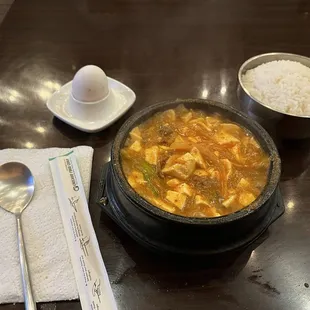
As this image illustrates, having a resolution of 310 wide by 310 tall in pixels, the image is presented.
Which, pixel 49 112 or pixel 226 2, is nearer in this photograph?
pixel 49 112

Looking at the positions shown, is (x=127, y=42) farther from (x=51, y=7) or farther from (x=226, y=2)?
(x=226, y=2)

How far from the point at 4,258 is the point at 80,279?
242mm

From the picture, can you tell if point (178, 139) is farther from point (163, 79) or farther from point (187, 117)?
point (163, 79)

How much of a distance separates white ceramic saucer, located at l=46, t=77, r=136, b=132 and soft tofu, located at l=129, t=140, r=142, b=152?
0.34 m

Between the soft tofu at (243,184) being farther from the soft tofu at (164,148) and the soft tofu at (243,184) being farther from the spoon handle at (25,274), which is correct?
the spoon handle at (25,274)

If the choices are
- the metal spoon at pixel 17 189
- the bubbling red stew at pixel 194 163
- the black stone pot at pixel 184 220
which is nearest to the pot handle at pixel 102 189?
the black stone pot at pixel 184 220

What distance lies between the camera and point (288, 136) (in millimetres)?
1576

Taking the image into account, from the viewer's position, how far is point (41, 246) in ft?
3.91

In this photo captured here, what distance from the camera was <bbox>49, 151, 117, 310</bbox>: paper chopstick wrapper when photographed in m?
1.08

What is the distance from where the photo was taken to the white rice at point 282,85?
160cm

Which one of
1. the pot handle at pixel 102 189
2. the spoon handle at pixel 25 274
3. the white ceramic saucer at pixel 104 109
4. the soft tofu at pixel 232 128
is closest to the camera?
the spoon handle at pixel 25 274

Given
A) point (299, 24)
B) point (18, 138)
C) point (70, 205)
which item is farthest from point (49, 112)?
point (299, 24)

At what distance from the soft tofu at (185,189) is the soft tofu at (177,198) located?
0.05 feet

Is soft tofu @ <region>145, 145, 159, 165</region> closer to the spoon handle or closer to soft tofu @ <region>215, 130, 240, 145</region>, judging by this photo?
soft tofu @ <region>215, 130, 240, 145</region>
